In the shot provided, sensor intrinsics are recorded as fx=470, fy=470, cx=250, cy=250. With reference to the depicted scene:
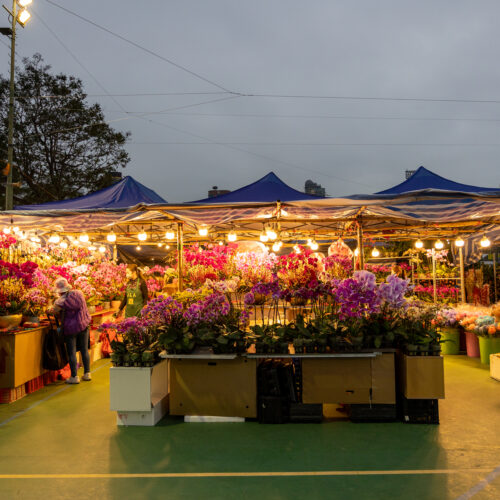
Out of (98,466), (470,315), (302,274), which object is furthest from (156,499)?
(470,315)

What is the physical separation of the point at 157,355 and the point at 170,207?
1798 mm

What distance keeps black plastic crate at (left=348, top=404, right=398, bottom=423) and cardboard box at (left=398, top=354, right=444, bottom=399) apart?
25cm

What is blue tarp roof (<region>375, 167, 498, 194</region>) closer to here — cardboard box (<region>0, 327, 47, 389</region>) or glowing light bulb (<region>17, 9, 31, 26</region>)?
cardboard box (<region>0, 327, 47, 389</region>)

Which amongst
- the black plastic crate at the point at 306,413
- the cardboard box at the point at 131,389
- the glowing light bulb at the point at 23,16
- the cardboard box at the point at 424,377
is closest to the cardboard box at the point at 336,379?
the black plastic crate at the point at 306,413

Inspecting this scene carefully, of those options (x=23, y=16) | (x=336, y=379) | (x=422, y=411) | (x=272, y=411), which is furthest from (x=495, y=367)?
(x=23, y=16)

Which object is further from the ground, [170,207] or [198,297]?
[170,207]

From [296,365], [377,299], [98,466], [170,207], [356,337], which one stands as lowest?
[98,466]

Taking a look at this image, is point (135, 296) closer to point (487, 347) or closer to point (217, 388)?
point (217, 388)

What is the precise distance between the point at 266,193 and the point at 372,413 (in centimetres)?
372

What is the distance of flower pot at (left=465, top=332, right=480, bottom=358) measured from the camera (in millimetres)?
7957

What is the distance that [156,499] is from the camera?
9.96 feet

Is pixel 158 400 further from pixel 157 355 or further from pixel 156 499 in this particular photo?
pixel 156 499

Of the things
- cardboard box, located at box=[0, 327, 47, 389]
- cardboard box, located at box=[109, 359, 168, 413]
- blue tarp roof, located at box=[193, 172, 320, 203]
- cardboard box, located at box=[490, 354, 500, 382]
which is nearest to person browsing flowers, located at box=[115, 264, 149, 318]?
cardboard box, located at box=[0, 327, 47, 389]

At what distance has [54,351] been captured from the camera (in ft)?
20.8
